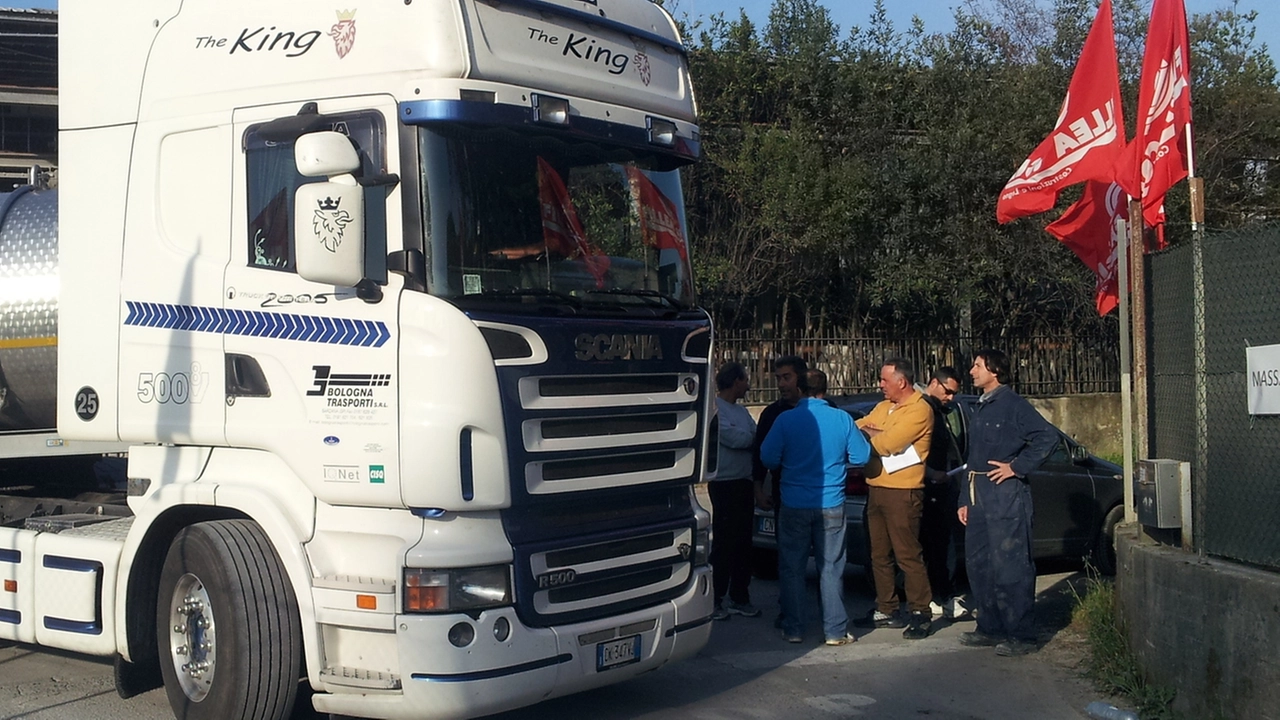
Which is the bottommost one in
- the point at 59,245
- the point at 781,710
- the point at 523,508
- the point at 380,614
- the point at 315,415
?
the point at 781,710

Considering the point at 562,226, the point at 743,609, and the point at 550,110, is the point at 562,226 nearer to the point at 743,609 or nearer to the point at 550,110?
the point at 550,110

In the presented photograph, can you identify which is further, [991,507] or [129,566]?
[991,507]

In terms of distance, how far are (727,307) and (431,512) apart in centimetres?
1500

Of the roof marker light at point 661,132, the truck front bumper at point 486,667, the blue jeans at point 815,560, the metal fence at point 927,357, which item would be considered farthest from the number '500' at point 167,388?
the metal fence at point 927,357

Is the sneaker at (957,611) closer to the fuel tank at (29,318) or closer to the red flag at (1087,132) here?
the red flag at (1087,132)

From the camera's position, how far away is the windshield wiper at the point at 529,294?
5537 millimetres

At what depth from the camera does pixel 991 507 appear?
7898 mm

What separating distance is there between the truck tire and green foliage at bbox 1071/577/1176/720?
14.2 ft

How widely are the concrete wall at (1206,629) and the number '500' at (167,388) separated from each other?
16.5 feet

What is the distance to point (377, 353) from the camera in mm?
5453

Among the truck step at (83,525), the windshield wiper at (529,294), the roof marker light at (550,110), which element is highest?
the roof marker light at (550,110)

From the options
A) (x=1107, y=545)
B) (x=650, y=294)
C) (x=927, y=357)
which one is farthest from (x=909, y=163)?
(x=650, y=294)

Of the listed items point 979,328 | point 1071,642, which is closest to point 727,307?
point 979,328

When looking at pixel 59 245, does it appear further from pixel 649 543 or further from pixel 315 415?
pixel 649 543
